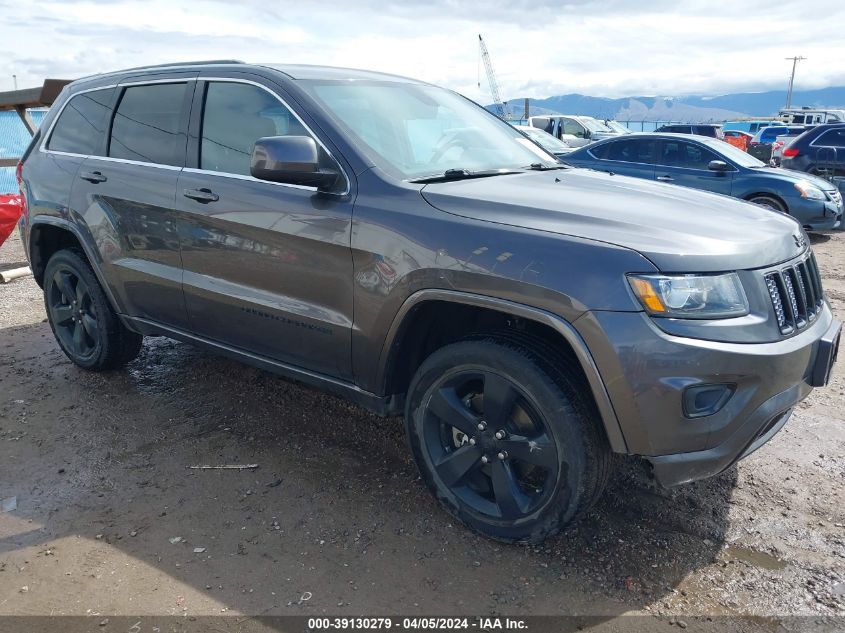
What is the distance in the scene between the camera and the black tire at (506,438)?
2588 mm

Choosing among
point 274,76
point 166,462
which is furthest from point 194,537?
point 274,76

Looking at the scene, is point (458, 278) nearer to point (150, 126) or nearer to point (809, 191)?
point (150, 126)

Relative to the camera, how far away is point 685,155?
10297 mm

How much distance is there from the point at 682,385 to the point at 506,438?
0.72 m

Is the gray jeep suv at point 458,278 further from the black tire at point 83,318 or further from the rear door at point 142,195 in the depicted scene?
the black tire at point 83,318

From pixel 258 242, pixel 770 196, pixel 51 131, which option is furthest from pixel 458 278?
pixel 770 196

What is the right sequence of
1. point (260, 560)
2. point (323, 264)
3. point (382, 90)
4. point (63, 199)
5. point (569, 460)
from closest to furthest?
point (569, 460) → point (260, 560) → point (323, 264) → point (382, 90) → point (63, 199)

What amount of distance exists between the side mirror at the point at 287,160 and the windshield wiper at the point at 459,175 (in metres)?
0.42

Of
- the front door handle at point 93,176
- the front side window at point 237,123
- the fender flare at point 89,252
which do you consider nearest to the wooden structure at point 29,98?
the fender flare at point 89,252

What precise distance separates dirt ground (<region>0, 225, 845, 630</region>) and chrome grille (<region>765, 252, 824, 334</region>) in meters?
0.95

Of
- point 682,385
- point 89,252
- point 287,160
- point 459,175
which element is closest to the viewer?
point 682,385

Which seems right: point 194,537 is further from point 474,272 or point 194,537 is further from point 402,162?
point 402,162

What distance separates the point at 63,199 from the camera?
14.5 feet

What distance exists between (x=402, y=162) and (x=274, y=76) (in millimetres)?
796
